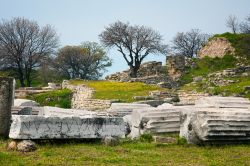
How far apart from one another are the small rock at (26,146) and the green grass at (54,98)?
2521 cm

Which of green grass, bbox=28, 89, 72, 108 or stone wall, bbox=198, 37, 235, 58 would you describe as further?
stone wall, bbox=198, 37, 235, 58

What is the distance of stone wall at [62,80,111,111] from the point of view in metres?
28.0

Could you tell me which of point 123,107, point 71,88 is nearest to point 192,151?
point 123,107

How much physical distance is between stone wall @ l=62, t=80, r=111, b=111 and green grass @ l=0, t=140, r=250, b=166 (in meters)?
17.1

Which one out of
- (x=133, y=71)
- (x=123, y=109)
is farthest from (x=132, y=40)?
(x=123, y=109)

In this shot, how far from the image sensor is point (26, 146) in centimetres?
862

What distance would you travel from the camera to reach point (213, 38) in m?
43.2

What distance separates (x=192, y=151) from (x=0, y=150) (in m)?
3.47

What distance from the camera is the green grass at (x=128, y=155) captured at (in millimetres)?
7707

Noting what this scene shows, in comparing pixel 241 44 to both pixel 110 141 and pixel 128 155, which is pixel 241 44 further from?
pixel 128 155

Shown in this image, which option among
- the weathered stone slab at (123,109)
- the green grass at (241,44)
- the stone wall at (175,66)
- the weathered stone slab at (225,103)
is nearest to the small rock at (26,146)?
the weathered stone slab at (225,103)

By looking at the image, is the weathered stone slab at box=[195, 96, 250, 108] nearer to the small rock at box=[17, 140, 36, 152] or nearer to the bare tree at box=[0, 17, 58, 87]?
the small rock at box=[17, 140, 36, 152]

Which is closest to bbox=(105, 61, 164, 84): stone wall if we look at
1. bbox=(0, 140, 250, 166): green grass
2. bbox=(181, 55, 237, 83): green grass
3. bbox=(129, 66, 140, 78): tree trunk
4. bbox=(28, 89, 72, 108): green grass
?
bbox=(129, 66, 140, 78): tree trunk

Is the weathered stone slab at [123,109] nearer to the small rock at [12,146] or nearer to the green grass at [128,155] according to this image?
the green grass at [128,155]
